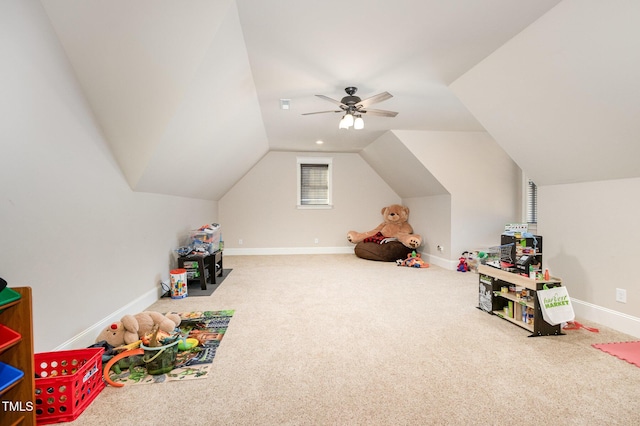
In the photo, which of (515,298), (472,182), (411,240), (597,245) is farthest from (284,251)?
(597,245)

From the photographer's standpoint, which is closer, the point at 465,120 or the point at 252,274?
the point at 465,120

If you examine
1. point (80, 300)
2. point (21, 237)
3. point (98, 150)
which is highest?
point (98, 150)

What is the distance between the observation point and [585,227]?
118 inches

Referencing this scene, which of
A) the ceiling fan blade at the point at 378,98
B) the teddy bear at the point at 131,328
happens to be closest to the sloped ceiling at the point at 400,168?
the ceiling fan blade at the point at 378,98

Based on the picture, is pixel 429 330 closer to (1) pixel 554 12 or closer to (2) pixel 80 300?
(1) pixel 554 12

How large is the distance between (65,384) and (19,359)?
271 millimetres

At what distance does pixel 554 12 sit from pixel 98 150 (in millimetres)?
3338

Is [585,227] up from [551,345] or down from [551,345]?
up

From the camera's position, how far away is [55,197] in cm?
203

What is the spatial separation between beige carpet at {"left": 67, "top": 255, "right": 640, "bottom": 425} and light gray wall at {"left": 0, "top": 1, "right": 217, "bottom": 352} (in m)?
0.76

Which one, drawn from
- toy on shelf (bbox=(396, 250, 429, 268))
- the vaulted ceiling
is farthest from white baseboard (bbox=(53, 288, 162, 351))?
toy on shelf (bbox=(396, 250, 429, 268))

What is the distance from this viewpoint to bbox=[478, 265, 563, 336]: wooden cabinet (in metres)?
2.63

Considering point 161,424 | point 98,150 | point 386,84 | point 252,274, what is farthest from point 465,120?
point 161,424

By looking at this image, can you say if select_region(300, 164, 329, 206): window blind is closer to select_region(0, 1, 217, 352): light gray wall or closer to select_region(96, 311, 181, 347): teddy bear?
select_region(0, 1, 217, 352): light gray wall
